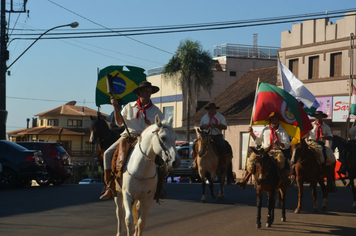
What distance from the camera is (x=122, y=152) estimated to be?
8695 millimetres

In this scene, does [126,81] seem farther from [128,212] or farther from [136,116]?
[128,212]

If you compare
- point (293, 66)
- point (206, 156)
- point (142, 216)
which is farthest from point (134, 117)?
point (293, 66)

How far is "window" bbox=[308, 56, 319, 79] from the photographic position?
35.1 m

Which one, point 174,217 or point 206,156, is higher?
point 206,156

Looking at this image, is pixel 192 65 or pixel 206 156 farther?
pixel 192 65

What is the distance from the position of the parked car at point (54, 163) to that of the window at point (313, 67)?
19467 mm

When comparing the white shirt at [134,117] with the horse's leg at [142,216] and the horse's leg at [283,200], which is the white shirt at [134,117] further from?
the horse's leg at [283,200]

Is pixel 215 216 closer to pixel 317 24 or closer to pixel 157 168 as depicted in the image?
pixel 157 168

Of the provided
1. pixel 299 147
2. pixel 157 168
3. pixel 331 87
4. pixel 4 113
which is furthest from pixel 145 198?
pixel 331 87

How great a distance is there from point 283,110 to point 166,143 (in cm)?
601

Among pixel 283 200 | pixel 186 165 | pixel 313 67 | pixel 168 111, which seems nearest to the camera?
pixel 283 200

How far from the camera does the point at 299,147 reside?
1301 cm

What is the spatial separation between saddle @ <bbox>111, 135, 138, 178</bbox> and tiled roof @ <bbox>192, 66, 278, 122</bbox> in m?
30.4

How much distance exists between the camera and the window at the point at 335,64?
33562mm
